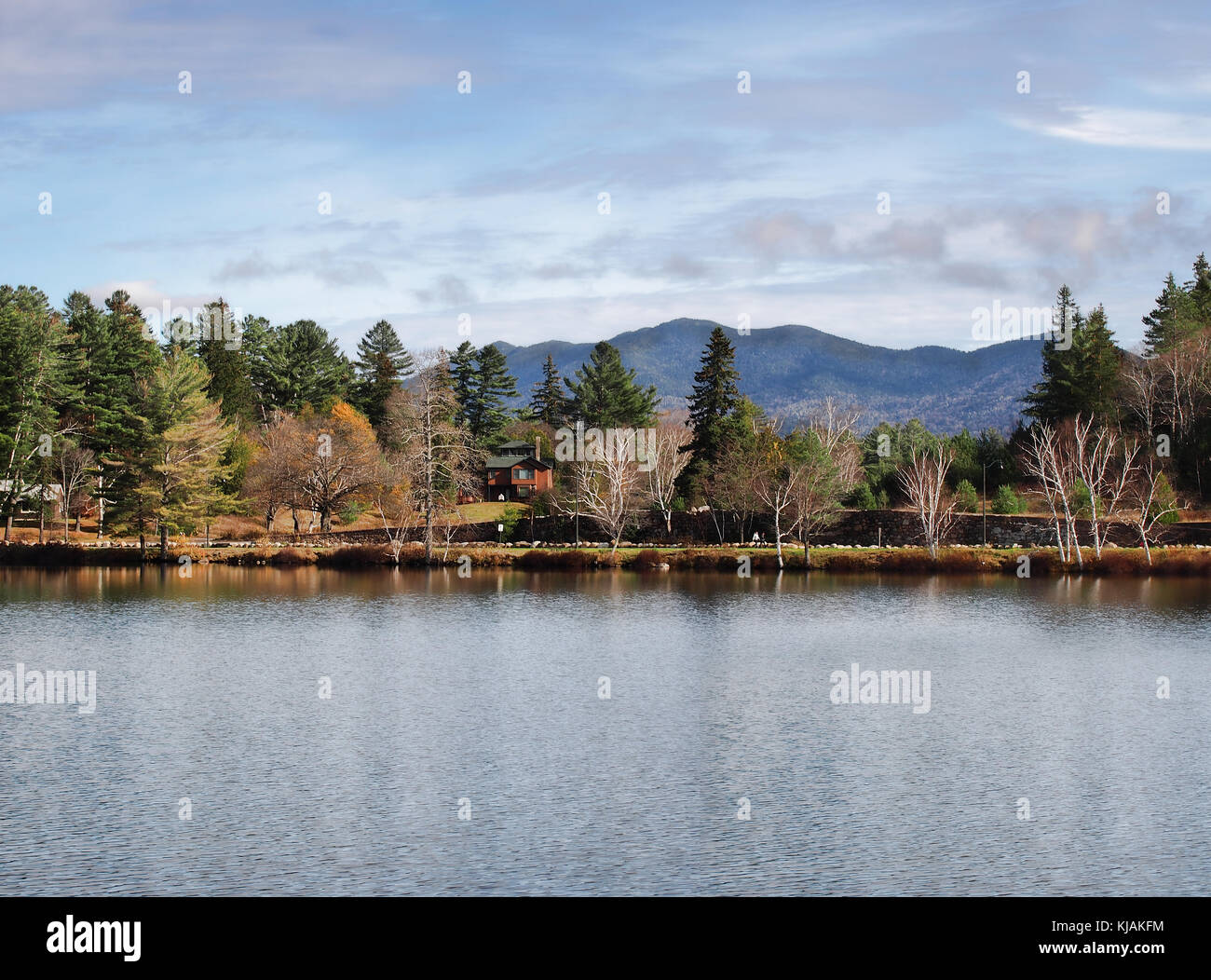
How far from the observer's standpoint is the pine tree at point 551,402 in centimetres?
11000

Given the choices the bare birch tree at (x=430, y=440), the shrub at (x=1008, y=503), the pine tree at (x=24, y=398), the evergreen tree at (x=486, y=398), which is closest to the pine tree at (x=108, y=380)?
the pine tree at (x=24, y=398)

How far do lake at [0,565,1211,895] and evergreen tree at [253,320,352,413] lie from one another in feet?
202

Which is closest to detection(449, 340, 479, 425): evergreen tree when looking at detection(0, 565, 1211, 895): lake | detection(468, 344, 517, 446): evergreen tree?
detection(468, 344, 517, 446): evergreen tree

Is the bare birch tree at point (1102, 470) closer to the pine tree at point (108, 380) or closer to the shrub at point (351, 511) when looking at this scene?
the shrub at point (351, 511)

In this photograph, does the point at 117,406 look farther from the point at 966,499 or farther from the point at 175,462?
the point at 966,499

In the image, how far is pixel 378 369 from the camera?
108 metres

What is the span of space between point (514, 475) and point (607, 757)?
84985 mm

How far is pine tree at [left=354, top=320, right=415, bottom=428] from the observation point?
104 metres

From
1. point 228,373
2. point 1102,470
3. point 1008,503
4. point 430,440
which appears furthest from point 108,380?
point 1102,470

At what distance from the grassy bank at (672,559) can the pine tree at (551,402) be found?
36.9 m

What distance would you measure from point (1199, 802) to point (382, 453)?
7001cm
